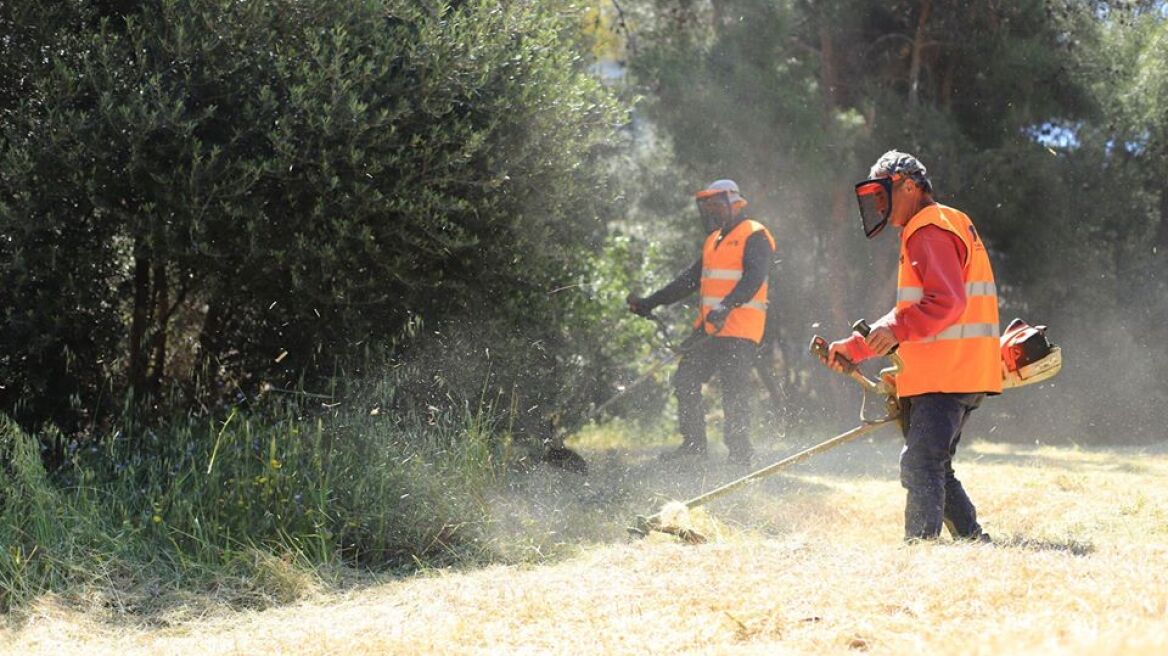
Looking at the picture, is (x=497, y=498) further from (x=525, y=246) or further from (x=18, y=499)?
(x=18, y=499)

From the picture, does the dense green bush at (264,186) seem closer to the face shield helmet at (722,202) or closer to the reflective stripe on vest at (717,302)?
the face shield helmet at (722,202)

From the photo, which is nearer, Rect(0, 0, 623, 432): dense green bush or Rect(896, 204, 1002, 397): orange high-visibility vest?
Rect(896, 204, 1002, 397): orange high-visibility vest

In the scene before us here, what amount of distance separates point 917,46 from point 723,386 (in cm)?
536

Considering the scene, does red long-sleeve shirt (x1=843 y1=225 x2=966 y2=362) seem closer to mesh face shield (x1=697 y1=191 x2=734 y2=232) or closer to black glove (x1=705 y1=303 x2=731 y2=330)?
black glove (x1=705 y1=303 x2=731 y2=330)

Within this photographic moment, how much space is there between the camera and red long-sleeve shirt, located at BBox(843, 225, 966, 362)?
514cm

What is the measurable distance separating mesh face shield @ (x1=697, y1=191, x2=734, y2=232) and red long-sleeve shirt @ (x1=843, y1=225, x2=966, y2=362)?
3479 millimetres

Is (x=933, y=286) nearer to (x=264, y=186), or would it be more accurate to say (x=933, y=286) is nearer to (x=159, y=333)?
(x=264, y=186)

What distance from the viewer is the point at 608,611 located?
4.41 meters

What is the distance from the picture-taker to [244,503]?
5.86 metres

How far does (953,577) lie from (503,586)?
5.87 feet

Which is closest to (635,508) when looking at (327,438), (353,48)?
(327,438)

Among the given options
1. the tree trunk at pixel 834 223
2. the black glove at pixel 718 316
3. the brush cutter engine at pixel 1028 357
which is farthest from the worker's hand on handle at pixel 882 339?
the tree trunk at pixel 834 223

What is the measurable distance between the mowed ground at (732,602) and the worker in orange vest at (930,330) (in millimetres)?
346

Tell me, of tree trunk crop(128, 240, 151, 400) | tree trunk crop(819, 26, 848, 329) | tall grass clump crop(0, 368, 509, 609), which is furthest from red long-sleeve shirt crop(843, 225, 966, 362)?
tree trunk crop(819, 26, 848, 329)
